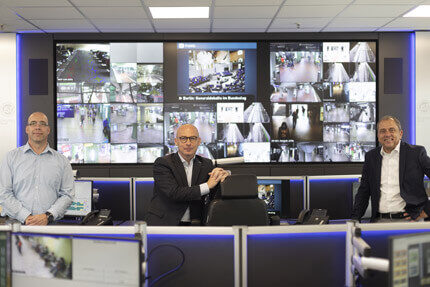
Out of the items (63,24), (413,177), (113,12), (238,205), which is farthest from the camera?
(63,24)

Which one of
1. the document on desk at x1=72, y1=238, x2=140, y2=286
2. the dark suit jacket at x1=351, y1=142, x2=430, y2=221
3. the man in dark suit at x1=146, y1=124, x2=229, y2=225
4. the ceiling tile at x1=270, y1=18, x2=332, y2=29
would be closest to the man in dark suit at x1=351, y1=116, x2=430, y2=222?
the dark suit jacket at x1=351, y1=142, x2=430, y2=221

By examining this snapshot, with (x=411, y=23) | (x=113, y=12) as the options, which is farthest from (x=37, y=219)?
(x=411, y=23)

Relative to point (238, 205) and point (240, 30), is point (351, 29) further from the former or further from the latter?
point (238, 205)

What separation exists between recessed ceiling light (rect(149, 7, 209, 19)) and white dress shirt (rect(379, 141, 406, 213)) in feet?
9.03

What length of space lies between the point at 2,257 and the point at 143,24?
4326 millimetres

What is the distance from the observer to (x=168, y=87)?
19.5 ft

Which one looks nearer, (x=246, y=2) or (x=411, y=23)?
(x=246, y=2)

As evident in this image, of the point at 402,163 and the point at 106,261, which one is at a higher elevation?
the point at 402,163

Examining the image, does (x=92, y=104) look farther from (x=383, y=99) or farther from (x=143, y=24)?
(x=383, y=99)

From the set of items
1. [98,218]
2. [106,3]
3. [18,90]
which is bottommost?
[98,218]

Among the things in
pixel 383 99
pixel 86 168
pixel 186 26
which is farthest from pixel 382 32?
pixel 86 168

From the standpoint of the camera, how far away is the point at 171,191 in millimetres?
2857

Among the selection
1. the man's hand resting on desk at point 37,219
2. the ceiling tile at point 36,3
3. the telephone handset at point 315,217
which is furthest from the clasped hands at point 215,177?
the ceiling tile at point 36,3

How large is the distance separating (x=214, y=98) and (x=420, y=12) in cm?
281
